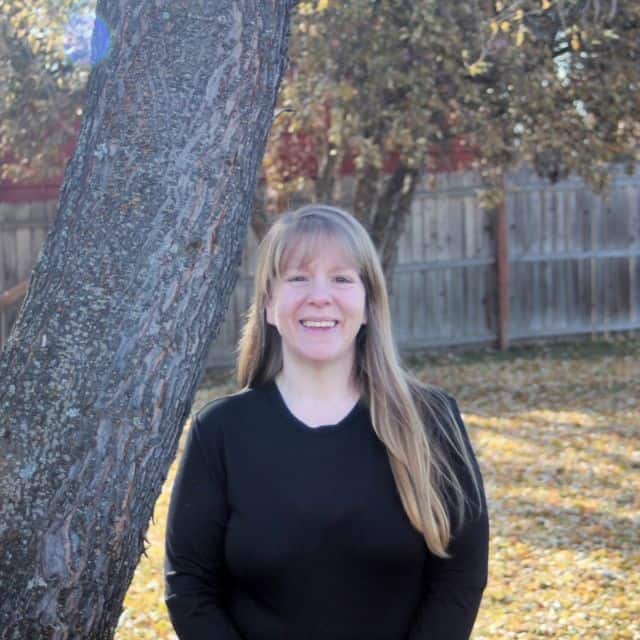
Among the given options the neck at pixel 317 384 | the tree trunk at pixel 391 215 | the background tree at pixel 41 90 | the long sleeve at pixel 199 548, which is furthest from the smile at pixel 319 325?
the tree trunk at pixel 391 215

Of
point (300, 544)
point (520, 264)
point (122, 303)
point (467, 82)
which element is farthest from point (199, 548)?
point (520, 264)

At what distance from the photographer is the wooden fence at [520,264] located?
14398 millimetres

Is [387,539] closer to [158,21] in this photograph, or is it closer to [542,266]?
[158,21]

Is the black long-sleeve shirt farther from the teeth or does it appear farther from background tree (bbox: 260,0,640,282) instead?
background tree (bbox: 260,0,640,282)

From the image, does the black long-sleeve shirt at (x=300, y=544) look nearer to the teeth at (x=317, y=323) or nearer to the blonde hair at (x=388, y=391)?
the blonde hair at (x=388, y=391)

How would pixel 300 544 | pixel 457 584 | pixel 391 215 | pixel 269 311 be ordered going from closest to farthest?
pixel 300 544
pixel 457 584
pixel 269 311
pixel 391 215

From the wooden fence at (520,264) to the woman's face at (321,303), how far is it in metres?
10.8

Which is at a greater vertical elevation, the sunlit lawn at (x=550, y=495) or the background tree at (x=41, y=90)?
the background tree at (x=41, y=90)

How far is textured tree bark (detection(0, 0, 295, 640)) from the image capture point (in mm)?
2963

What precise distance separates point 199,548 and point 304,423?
0.38 m

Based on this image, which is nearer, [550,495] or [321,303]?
[321,303]

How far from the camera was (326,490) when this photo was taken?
264cm

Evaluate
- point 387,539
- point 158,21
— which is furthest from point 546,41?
point 387,539

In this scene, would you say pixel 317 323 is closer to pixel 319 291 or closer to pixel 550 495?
pixel 319 291
